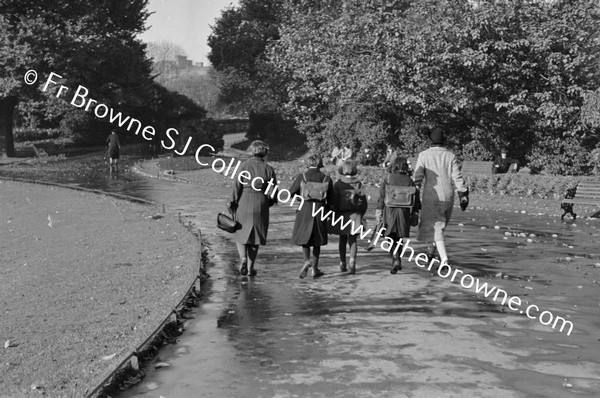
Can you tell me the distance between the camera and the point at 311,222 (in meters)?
11.4

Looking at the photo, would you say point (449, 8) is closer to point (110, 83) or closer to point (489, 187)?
point (489, 187)

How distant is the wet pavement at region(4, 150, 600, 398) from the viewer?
266 inches

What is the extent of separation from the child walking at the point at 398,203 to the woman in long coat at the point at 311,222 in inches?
35.9

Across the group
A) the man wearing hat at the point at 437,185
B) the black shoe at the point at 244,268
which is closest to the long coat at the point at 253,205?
the black shoe at the point at 244,268

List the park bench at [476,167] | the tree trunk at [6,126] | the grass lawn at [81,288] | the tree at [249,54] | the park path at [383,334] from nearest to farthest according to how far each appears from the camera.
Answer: the park path at [383,334], the grass lawn at [81,288], the park bench at [476,167], the tree trunk at [6,126], the tree at [249,54]

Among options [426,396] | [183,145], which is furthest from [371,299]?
[183,145]

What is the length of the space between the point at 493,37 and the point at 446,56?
2104mm

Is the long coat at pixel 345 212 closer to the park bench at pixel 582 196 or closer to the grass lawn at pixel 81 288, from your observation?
the grass lawn at pixel 81 288

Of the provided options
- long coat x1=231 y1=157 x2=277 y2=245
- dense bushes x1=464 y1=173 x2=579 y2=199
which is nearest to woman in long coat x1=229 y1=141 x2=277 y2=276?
long coat x1=231 y1=157 x2=277 y2=245

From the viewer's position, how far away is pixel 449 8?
28.2 metres

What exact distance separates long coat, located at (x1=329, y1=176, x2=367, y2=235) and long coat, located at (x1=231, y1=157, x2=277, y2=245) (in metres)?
1.00

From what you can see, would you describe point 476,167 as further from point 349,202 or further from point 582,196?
point 349,202

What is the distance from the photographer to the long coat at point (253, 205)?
1143 cm

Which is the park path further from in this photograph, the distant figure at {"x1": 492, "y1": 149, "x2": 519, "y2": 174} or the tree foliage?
the distant figure at {"x1": 492, "y1": 149, "x2": 519, "y2": 174}
